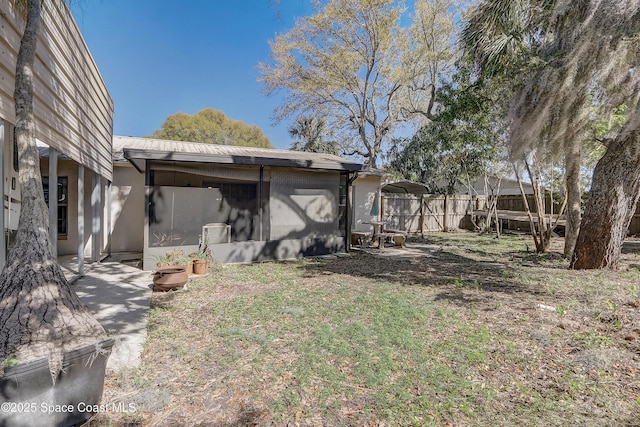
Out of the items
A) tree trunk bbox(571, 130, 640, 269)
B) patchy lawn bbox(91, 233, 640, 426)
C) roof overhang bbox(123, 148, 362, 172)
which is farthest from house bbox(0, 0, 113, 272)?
tree trunk bbox(571, 130, 640, 269)

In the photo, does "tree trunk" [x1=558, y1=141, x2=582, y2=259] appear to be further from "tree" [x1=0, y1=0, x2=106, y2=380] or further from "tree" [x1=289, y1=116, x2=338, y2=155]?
"tree" [x1=289, y1=116, x2=338, y2=155]

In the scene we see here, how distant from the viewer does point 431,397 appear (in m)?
2.32

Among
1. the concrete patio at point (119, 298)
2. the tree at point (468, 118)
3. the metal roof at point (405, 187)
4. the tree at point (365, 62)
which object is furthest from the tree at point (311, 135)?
the concrete patio at point (119, 298)

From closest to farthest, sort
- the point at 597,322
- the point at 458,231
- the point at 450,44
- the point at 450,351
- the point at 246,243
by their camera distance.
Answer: the point at 450,351 → the point at 597,322 → the point at 246,243 → the point at 450,44 → the point at 458,231

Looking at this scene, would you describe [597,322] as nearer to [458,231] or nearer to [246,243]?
[246,243]

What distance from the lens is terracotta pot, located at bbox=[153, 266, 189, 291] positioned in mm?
4820

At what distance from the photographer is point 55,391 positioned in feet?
6.08

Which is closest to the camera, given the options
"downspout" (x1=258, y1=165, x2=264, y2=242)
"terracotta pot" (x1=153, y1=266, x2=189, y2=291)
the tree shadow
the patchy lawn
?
the patchy lawn

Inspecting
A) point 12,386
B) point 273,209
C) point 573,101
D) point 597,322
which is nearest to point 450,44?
point 573,101


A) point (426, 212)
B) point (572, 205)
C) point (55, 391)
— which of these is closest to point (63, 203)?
point (55, 391)

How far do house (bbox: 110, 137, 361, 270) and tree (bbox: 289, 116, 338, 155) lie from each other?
1382 cm

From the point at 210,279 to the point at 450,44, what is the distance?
13.2 meters

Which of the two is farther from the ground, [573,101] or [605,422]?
[573,101]

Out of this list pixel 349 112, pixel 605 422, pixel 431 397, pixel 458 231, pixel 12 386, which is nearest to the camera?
pixel 12 386
